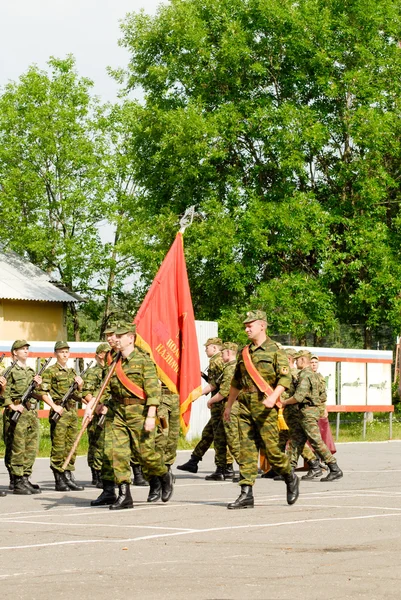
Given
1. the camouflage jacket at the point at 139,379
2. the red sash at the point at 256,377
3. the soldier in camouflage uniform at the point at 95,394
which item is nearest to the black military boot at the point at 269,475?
the soldier in camouflage uniform at the point at 95,394

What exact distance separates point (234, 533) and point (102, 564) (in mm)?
2110

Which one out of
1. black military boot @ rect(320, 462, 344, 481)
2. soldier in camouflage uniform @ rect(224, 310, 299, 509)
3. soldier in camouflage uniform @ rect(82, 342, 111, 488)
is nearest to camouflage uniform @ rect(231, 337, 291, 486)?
soldier in camouflage uniform @ rect(224, 310, 299, 509)

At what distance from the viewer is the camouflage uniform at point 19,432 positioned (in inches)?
614

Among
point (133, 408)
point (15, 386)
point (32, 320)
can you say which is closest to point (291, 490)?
point (133, 408)

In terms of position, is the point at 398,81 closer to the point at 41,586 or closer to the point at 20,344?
the point at 20,344

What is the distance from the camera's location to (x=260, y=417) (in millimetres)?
13164

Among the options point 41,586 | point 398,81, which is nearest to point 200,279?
point 398,81

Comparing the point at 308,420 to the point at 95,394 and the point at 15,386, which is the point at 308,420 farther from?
the point at 15,386

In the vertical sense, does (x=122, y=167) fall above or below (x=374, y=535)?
above

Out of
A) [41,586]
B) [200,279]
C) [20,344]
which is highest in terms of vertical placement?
[200,279]

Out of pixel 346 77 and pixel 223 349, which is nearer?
pixel 223 349

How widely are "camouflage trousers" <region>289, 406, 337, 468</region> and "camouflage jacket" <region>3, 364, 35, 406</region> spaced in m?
3.66

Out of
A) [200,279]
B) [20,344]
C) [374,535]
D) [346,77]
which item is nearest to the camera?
[374,535]

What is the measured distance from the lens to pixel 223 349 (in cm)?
1742
